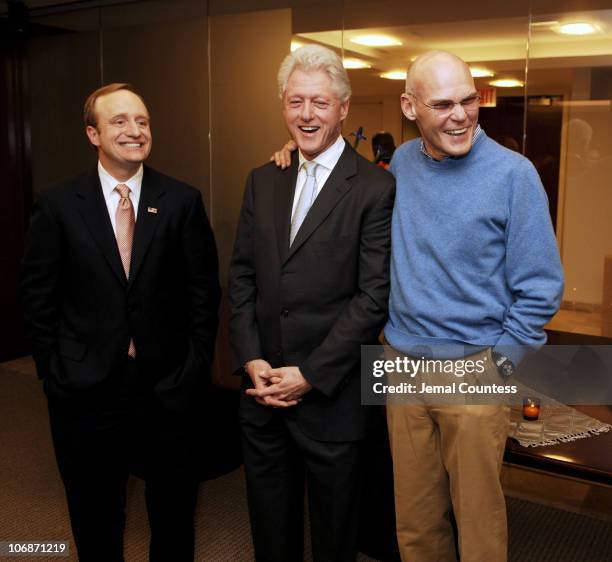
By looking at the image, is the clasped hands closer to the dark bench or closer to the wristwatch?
the wristwatch

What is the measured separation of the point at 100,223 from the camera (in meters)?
2.31

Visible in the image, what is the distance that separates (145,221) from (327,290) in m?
0.67

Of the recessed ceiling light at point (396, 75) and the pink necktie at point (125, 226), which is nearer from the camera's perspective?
the pink necktie at point (125, 226)

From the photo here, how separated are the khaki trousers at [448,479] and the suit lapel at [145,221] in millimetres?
943

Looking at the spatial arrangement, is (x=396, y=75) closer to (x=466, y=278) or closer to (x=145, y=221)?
(x=145, y=221)

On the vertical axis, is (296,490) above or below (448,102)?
below

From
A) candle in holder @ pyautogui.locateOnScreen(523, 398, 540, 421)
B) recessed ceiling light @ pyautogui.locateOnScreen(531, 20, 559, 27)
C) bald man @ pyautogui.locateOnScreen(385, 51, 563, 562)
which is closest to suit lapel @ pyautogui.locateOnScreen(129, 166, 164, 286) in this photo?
bald man @ pyautogui.locateOnScreen(385, 51, 563, 562)

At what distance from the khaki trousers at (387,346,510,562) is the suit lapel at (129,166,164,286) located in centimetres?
94

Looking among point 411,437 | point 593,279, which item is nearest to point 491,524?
point 411,437

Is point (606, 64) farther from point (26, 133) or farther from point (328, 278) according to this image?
point (26, 133)

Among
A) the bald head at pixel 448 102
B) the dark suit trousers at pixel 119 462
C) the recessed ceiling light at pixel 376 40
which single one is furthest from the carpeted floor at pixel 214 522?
the recessed ceiling light at pixel 376 40

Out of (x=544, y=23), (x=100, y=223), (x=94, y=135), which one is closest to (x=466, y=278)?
(x=100, y=223)

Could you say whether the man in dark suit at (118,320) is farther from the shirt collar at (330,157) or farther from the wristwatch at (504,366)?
the wristwatch at (504,366)

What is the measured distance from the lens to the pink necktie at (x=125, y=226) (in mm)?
2330
